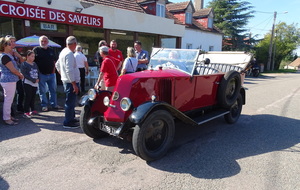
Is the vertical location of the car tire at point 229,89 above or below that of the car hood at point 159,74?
below

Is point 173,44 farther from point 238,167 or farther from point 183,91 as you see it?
point 238,167

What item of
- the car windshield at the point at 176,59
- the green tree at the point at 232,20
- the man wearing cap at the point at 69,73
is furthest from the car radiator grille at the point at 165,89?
the green tree at the point at 232,20

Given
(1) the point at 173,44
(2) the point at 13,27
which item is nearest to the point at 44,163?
(2) the point at 13,27

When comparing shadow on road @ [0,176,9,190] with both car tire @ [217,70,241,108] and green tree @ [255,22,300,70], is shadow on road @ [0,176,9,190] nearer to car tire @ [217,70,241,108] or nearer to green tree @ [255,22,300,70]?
car tire @ [217,70,241,108]

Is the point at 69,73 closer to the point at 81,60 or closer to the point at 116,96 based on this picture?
the point at 116,96

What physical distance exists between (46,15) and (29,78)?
177 inches

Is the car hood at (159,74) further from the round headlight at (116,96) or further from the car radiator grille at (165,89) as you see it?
the round headlight at (116,96)

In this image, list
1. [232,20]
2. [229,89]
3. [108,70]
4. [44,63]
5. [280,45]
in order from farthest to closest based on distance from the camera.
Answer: [280,45]
[232,20]
[44,63]
[229,89]
[108,70]

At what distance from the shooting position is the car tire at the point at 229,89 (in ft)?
15.9

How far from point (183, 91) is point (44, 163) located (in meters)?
2.61

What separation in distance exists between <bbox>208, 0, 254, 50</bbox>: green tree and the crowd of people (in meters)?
24.6

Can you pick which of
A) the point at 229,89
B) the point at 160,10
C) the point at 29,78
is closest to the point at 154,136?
the point at 229,89

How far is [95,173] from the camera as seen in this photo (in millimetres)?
2996

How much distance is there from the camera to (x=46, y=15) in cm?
862
